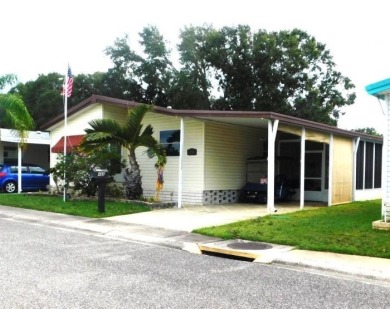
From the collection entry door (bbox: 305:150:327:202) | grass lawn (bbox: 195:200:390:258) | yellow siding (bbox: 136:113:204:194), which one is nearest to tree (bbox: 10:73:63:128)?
yellow siding (bbox: 136:113:204:194)

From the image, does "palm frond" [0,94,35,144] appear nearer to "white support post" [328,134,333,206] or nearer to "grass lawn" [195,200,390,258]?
"grass lawn" [195,200,390,258]

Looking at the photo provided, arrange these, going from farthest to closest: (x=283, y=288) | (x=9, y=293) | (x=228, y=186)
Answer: (x=228, y=186)
(x=283, y=288)
(x=9, y=293)

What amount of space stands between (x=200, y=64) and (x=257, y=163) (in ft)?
60.6

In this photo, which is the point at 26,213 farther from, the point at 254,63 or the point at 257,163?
the point at 254,63

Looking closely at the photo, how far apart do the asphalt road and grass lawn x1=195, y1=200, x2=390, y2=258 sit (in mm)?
1564

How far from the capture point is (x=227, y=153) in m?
17.5

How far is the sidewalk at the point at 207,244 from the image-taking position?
23.6 ft

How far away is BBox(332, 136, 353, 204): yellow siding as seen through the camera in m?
17.0

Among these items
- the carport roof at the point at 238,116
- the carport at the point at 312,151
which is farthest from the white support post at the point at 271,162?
the carport roof at the point at 238,116

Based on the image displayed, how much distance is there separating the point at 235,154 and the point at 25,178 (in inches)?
430

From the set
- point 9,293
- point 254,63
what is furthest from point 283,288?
point 254,63

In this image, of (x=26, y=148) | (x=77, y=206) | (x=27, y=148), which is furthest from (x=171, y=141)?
(x=27, y=148)

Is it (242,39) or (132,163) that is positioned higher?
(242,39)

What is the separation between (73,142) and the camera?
18969mm
